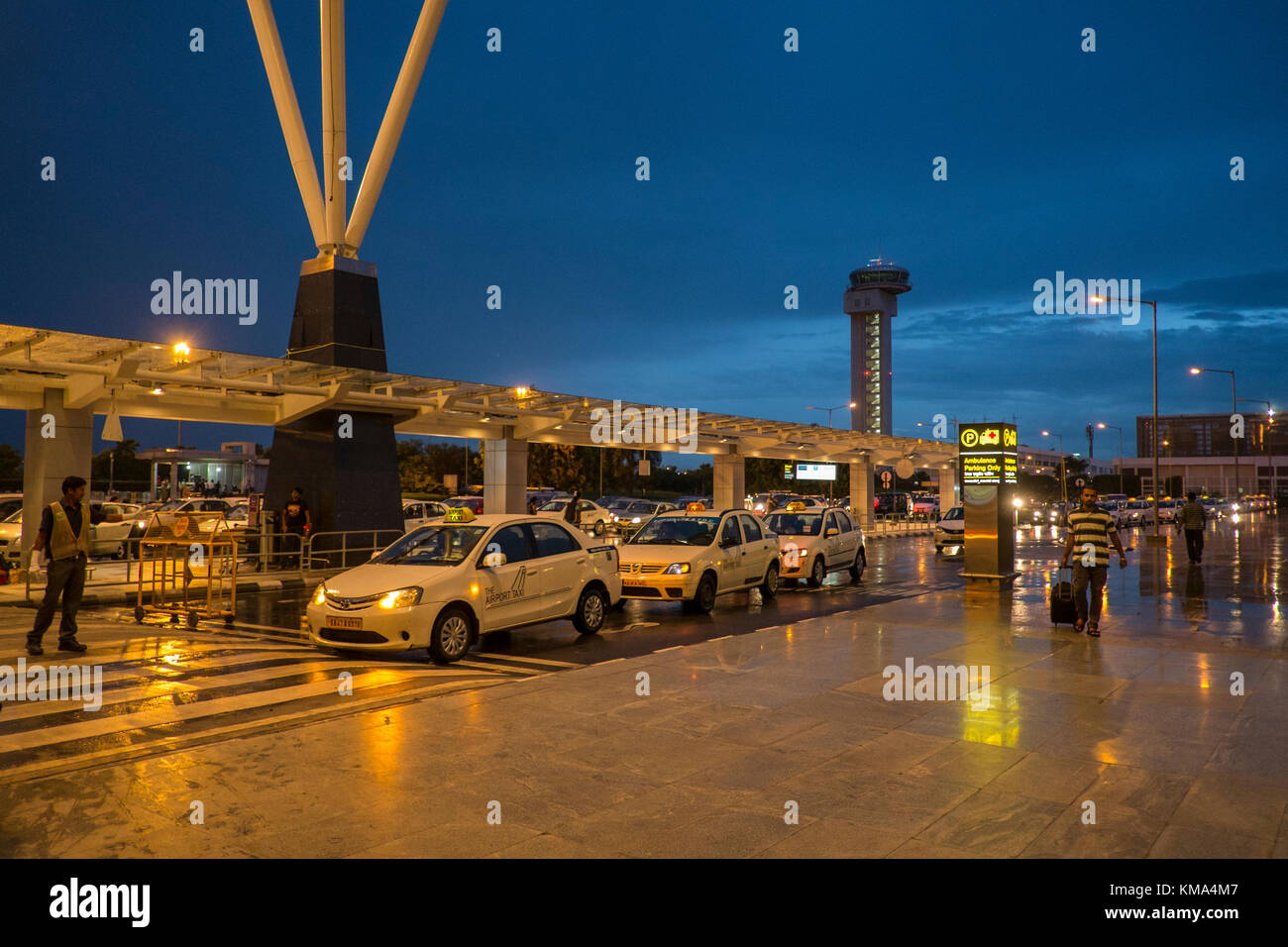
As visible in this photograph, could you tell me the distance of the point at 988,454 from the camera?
19.3 metres

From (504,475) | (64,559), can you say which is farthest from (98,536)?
(64,559)

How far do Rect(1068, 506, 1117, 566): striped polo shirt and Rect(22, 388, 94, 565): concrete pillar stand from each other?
19.7 m

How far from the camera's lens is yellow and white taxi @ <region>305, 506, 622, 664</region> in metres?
9.97

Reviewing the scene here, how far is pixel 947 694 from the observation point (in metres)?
8.33

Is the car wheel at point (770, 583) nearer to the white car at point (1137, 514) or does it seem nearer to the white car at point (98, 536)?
the white car at point (98, 536)

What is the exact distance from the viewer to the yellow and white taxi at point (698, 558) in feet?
47.4

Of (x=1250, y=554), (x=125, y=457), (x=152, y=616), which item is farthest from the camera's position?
(x=125, y=457)

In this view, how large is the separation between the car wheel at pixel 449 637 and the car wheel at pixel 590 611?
2.04 metres

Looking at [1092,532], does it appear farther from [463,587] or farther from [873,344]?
[873,344]

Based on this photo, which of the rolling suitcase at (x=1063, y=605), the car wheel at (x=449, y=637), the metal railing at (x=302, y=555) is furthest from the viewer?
the metal railing at (x=302, y=555)

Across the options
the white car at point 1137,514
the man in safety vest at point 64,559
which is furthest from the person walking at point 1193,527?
the white car at point 1137,514
